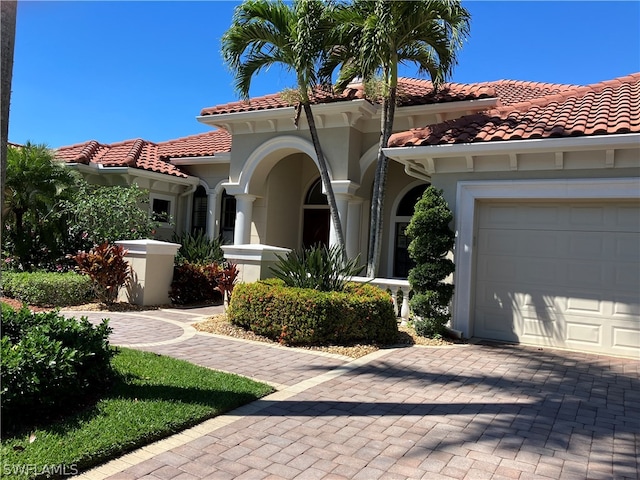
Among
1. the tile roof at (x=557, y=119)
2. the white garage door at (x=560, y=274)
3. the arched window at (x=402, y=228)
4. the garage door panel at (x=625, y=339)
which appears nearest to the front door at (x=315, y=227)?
the arched window at (x=402, y=228)

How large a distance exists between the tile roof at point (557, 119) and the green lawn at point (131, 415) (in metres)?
5.97

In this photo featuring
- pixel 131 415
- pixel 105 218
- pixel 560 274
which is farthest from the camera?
pixel 105 218

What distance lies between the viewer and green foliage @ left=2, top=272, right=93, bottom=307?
10.3m

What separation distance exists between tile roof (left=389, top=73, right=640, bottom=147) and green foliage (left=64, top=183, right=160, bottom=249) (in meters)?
7.25

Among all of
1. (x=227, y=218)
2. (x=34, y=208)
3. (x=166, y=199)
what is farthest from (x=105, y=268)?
(x=227, y=218)

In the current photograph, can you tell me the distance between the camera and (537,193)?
839 cm

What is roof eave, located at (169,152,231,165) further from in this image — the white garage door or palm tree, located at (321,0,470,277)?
the white garage door

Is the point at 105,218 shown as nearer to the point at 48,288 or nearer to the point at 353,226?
the point at 48,288

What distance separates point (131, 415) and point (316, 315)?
150 inches

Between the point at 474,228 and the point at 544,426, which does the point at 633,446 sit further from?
the point at 474,228

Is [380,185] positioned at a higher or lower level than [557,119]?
lower

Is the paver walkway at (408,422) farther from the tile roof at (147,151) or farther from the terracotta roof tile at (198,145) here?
the terracotta roof tile at (198,145)

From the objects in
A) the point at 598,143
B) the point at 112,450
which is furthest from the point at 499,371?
the point at 112,450

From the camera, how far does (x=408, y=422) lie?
456 centimetres
